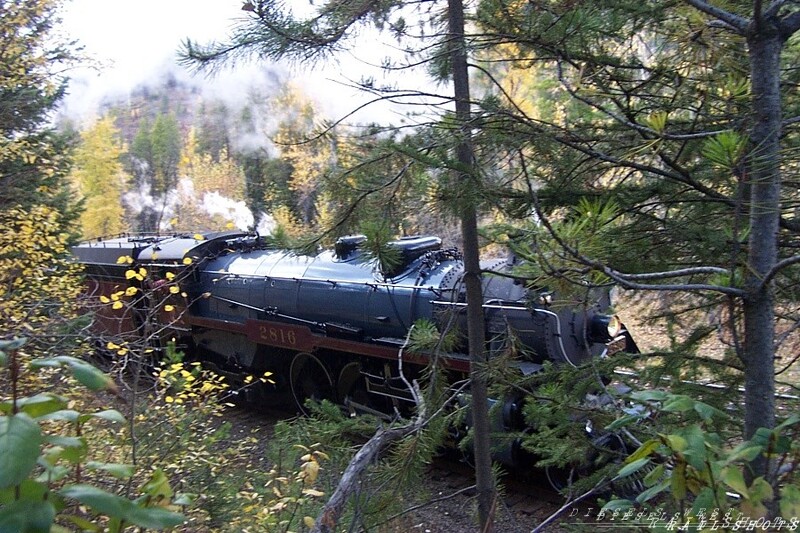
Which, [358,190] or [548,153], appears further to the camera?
[358,190]

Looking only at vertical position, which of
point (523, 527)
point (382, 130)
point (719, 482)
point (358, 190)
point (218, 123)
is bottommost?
point (523, 527)

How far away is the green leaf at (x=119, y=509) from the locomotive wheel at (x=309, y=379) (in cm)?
793

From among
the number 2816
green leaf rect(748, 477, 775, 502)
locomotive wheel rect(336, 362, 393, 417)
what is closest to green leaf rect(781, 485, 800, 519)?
green leaf rect(748, 477, 775, 502)

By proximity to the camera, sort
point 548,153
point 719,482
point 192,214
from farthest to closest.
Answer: point 192,214 → point 548,153 → point 719,482

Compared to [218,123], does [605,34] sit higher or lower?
lower

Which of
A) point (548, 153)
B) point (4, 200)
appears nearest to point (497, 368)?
point (548, 153)

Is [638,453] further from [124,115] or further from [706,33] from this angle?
[124,115]

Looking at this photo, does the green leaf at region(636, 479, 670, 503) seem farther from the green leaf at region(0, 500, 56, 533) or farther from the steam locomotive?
the steam locomotive

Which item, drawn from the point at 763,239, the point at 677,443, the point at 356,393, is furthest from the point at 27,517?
the point at 356,393

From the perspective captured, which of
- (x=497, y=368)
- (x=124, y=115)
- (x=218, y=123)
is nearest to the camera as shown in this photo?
(x=497, y=368)

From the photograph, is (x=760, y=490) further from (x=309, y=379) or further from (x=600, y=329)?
(x=309, y=379)

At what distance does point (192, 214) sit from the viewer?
2783 centimetres

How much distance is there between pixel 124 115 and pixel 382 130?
152ft

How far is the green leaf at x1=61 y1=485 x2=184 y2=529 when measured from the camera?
3.04ft
